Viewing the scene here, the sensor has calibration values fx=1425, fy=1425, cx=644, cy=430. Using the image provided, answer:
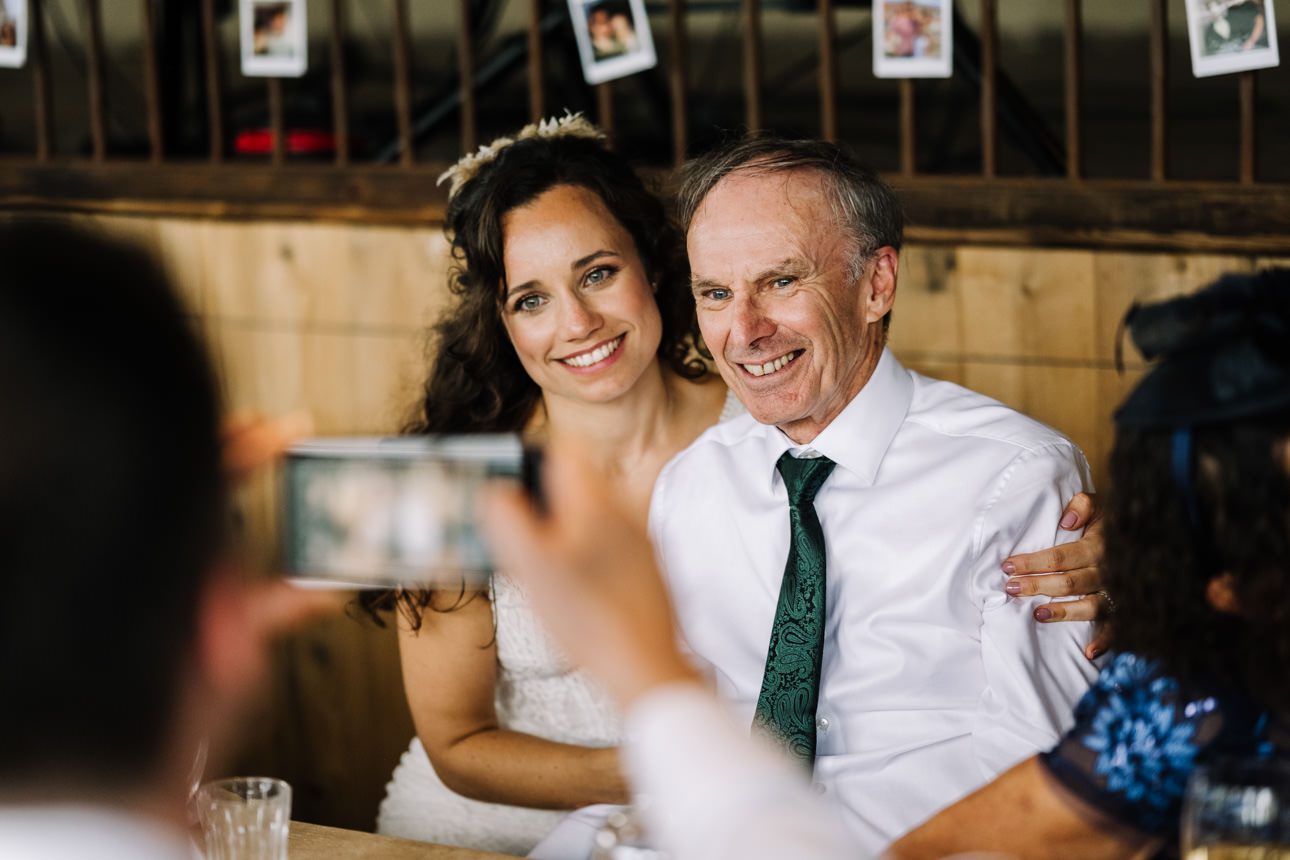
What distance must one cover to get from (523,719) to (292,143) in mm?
1824

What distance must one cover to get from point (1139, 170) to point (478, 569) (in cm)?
281

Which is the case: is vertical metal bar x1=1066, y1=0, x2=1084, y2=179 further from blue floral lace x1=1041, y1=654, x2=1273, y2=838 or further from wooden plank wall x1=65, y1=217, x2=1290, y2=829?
blue floral lace x1=1041, y1=654, x2=1273, y2=838

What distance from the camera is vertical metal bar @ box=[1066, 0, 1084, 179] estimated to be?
8.29ft

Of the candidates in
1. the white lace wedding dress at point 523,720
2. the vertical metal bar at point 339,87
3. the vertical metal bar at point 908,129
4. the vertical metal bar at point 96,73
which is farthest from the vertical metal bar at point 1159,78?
the vertical metal bar at point 96,73

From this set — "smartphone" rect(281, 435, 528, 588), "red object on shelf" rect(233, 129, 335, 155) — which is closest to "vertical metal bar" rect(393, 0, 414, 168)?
"red object on shelf" rect(233, 129, 335, 155)

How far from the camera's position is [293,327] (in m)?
3.29

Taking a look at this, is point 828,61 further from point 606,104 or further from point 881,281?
point 881,281

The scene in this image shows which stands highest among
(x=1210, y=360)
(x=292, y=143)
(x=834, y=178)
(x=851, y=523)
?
(x=292, y=143)

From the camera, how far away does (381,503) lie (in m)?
1.64

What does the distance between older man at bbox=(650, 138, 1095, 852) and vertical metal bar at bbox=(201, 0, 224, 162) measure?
1.64 meters

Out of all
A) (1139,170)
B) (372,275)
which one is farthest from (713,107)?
(372,275)

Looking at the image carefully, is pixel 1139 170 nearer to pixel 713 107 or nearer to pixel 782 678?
pixel 713 107

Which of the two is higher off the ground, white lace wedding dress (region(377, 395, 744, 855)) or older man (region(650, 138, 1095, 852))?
older man (region(650, 138, 1095, 852))

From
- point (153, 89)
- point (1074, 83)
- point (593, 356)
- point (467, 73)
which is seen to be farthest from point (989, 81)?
point (153, 89)
